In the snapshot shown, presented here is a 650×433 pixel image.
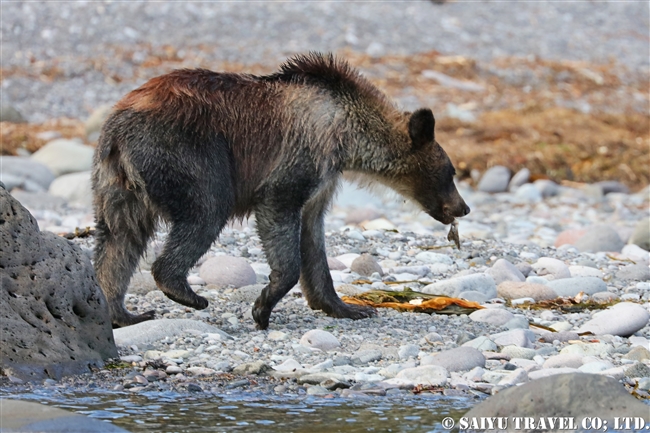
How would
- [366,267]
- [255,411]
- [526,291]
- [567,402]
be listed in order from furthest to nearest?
[366,267]
[526,291]
[255,411]
[567,402]

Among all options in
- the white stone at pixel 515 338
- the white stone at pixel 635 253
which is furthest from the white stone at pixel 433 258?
the white stone at pixel 515 338

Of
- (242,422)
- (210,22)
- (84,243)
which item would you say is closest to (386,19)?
(210,22)

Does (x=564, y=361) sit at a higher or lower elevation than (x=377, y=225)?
lower

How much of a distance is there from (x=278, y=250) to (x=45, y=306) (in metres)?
1.64

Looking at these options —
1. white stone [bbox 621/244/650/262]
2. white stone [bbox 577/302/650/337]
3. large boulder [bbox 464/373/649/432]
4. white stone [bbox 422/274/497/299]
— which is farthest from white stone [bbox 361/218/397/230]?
large boulder [bbox 464/373/649/432]

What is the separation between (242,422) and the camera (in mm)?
5234

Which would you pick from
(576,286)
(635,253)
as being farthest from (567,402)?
(635,253)

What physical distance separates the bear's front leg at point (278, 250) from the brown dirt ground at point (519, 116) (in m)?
7.45

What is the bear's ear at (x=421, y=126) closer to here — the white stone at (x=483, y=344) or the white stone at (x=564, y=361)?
the white stone at (x=483, y=344)

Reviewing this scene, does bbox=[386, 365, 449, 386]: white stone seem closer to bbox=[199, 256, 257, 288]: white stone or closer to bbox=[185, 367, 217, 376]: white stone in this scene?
bbox=[185, 367, 217, 376]: white stone

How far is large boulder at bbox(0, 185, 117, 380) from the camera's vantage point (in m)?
5.80

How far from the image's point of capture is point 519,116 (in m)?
20.8

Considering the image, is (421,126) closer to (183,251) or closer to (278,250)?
(278,250)

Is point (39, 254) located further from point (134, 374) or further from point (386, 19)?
point (386, 19)
